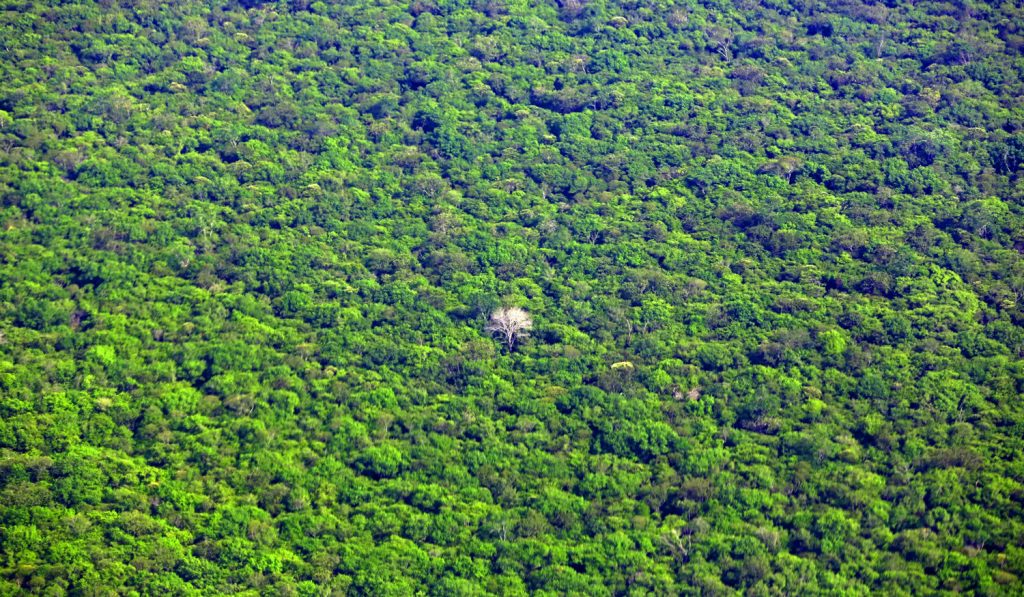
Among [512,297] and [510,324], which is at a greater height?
[512,297]

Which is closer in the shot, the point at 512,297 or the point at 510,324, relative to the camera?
the point at 510,324

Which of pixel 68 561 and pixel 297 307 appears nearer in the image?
pixel 68 561

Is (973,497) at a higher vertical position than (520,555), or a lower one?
higher

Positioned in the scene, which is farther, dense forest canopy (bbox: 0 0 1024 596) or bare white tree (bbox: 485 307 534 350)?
bare white tree (bbox: 485 307 534 350)

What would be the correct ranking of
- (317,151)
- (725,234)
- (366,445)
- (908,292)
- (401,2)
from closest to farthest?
(366,445)
(908,292)
(725,234)
(317,151)
(401,2)

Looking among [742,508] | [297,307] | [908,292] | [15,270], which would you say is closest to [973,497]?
[742,508]

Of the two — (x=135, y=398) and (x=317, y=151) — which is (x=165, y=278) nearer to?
(x=135, y=398)
